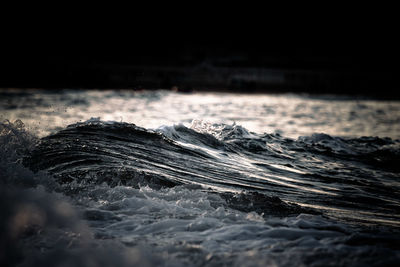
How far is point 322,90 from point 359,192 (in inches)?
1858

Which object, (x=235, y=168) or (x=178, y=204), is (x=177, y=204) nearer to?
(x=178, y=204)

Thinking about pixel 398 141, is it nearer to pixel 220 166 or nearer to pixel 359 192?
pixel 359 192

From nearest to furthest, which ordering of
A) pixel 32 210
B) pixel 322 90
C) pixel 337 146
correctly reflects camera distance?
1. pixel 32 210
2. pixel 337 146
3. pixel 322 90

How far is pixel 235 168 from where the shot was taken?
20.2 ft

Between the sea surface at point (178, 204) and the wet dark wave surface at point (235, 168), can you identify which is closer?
the sea surface at point (178, 204)

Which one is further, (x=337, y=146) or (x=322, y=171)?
(x=337, y=146)

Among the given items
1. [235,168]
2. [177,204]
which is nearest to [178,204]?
[177,204]

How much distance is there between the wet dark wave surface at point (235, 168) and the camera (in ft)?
14.4

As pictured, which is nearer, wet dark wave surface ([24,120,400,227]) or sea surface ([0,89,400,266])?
sea surface ([0,89,400,266])

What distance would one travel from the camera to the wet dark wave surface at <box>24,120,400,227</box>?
439cm

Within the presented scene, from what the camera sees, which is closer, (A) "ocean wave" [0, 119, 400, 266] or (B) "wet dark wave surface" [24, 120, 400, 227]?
(A) "ocean wave" [0, 119, 400, 266]

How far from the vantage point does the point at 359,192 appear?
520 centimetres

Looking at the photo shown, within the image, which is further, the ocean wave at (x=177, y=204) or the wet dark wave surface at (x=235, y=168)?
the wet dark wave surface at (x=235, y=168)

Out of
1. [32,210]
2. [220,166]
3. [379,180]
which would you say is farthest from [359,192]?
[32,210]
